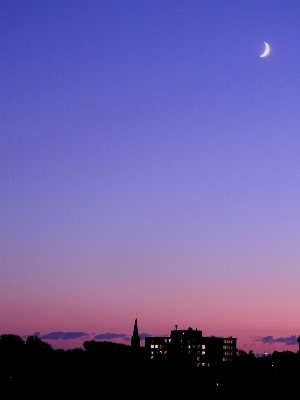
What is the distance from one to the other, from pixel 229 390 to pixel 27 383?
43441 millimetres

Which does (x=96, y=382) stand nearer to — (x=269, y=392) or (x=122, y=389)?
(x=122, y=389)

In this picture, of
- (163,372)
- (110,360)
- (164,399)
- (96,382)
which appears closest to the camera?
(164,399)

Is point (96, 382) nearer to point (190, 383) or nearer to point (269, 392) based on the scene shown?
point (190, 383)

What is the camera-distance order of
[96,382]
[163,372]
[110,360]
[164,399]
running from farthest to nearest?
1. [110,360]
2. [163,372]
3. [96,382]
4. [164,399]

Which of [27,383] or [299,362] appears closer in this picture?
[27,383]

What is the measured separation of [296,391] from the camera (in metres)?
138

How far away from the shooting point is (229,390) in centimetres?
14562

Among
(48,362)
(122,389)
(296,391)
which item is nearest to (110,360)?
(48,362)

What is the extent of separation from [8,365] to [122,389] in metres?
56.8

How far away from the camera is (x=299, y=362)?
17150 cm

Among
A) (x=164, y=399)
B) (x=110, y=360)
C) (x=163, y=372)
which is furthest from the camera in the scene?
(x=110, y=360)

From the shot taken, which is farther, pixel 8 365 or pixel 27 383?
pixel 8 365

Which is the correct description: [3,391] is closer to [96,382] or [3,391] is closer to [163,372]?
[96,382]

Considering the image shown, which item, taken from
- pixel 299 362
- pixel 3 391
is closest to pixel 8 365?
pixel 3 391
